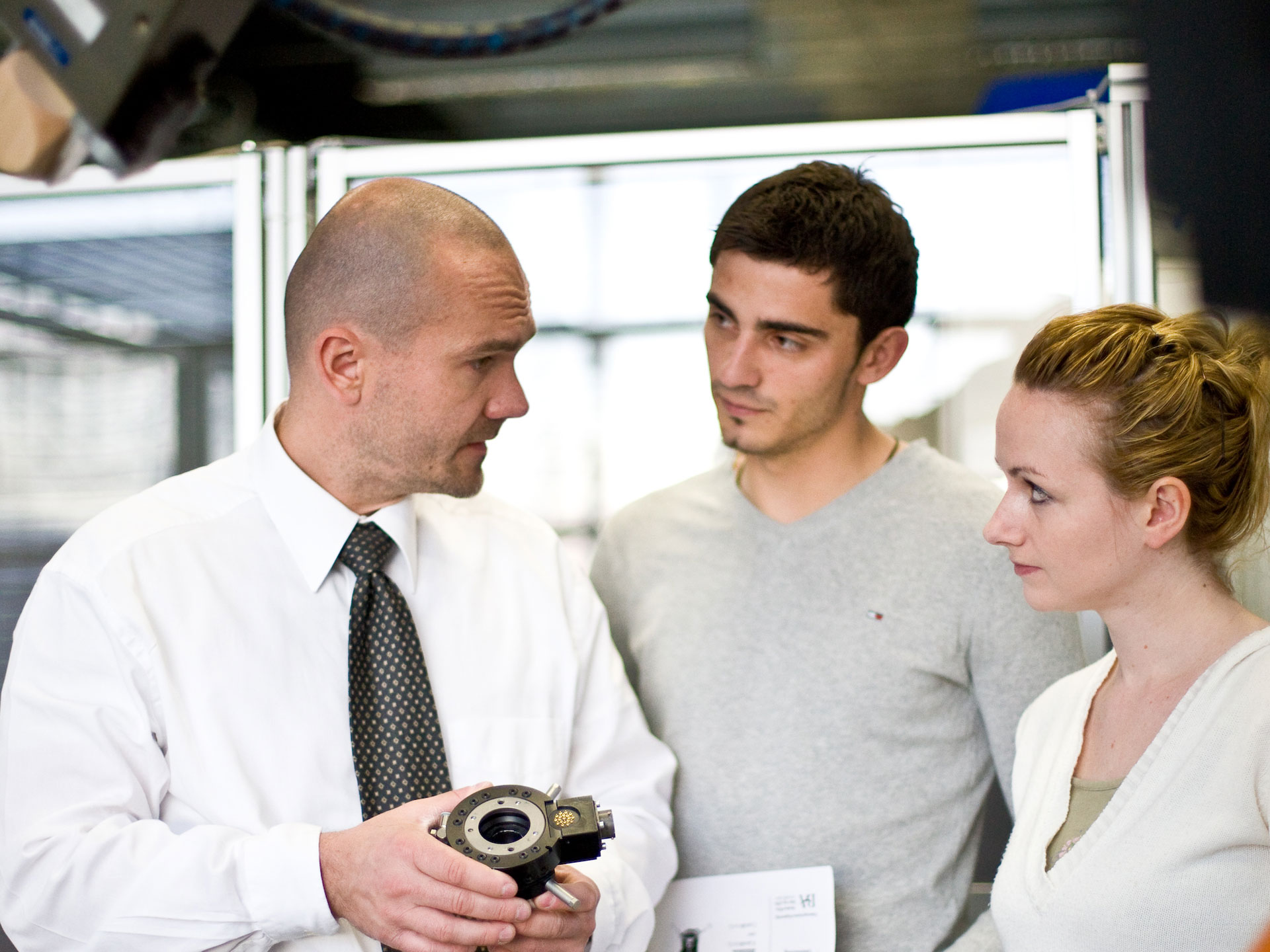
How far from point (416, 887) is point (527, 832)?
0.13 metres

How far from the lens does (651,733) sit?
175cm

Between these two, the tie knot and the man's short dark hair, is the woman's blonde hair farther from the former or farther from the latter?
the tie knot

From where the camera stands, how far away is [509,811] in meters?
1.15

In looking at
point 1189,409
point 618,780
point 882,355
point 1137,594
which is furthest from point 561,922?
point 882,355

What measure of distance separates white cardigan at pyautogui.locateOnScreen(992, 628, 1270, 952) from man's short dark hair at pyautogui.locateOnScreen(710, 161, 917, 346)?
0.76m

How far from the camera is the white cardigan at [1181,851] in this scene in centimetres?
114

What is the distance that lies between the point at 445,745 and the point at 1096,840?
80 cm

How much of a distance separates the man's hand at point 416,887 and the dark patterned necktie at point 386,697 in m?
0.17

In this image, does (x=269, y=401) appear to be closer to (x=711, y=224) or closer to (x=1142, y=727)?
(x=711, y=224)

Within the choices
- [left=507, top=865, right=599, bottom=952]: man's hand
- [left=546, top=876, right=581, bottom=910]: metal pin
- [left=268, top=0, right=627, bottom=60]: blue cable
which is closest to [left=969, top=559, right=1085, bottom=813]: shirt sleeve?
[left=507, top=865, right=599, bottom=952]: man's hand

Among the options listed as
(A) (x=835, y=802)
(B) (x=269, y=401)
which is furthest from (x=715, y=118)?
(A) (x=835, y=802)

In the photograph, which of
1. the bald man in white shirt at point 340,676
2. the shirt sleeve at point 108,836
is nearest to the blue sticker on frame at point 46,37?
the bald man in white shirt at point 340,676

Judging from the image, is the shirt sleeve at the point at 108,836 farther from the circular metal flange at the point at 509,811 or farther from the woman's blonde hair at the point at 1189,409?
the woman's blonde hair at the point at 1189,409

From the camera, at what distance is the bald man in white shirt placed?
1248 mm
